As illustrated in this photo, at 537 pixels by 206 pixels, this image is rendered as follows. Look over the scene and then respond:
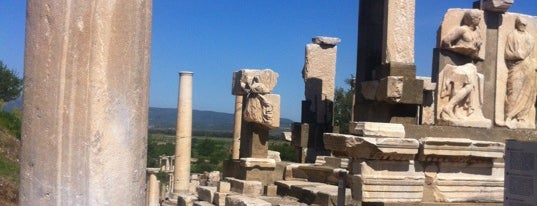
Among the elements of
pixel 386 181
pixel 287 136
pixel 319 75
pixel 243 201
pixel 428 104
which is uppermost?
pixel 319 75

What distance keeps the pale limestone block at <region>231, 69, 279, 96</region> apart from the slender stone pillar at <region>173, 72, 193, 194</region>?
721 cm

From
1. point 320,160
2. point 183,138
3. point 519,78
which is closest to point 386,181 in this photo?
point 519,78

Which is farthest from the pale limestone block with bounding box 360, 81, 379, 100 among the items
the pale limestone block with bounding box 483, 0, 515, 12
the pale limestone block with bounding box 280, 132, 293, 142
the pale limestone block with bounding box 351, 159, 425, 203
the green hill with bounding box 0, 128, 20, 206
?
the green hill with bounding box 0, 128, 20, 206

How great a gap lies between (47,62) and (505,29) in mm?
8173

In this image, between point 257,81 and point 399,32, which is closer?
point 399,32

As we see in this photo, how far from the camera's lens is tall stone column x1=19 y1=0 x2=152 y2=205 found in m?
3.26

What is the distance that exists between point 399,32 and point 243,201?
11.3 ft

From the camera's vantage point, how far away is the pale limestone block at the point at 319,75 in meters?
14.7

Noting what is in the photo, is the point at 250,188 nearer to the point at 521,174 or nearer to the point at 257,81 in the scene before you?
the point at 257,81

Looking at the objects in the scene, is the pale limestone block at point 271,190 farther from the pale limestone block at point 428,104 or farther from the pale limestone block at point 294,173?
the pale limestone block at point 428,104

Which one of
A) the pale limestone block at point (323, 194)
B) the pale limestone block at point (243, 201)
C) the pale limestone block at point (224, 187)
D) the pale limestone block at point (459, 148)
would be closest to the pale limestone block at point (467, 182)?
the pale limestone block at point (459, 148)

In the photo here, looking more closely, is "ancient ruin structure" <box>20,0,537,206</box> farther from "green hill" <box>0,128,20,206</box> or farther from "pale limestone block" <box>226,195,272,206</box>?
"green hill" <box>0,128,20,206</box>

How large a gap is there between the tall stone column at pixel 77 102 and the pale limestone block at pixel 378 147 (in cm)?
540

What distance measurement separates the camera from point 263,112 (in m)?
12.5
